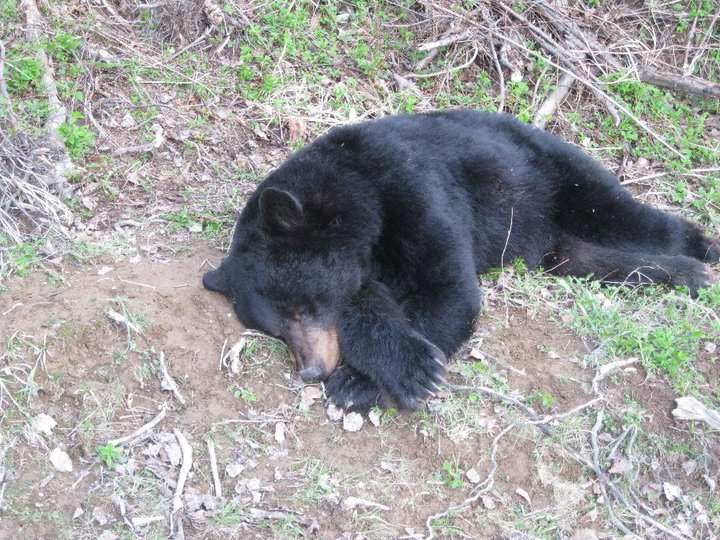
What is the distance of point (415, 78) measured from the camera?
23.6ft

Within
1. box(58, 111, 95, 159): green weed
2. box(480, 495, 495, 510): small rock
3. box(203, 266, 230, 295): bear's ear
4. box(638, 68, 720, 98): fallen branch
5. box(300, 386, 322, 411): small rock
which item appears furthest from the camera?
box(638, 68, 720, 98): fallen branch

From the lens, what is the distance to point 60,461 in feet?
12.1

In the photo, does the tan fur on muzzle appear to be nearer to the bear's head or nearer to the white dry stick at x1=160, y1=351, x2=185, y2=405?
the bear's head

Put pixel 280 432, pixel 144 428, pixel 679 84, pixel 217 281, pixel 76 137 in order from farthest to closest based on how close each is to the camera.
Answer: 1. pixel 679 84
2. pixel 76 137
3. pixel 217 281
4. pixel 280 432
5. pixel 144 428

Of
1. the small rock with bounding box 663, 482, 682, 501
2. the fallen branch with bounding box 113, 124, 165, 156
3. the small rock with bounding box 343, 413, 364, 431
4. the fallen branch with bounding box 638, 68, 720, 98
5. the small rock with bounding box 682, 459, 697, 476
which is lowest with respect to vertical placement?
the small rock with bounding box 343, 413, 364, 431

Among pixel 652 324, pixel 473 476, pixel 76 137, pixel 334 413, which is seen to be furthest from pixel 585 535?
pixel 76 137

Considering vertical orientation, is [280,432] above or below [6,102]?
below

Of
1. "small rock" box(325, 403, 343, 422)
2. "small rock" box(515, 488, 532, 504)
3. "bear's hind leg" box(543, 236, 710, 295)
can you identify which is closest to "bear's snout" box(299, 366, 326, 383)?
"small rock" box(325, 403, 343, 422)

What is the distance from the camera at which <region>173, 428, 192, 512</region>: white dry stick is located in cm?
362

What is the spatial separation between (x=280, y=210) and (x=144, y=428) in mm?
1380

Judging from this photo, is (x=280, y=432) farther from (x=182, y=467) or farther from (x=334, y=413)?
(x=182, y=467)

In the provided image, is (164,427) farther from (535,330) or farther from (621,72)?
(621,72)

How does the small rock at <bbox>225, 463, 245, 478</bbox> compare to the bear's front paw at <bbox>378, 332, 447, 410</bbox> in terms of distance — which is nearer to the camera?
the small rock at <bbox>225, 463, 245, 478</bbox>

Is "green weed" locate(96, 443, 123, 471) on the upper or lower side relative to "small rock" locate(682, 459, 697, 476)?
lower
